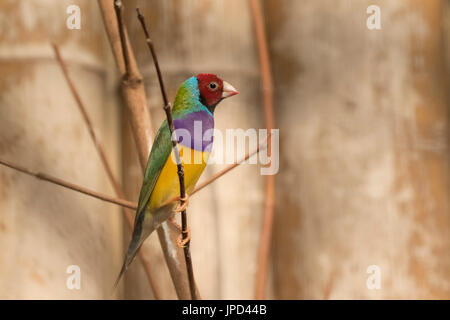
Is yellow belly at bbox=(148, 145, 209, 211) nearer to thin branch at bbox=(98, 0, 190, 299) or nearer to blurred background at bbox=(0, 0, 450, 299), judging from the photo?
thin branch at bbox=(98, 0, 190, 299)

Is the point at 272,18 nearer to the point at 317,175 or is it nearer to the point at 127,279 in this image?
the point at 317,175

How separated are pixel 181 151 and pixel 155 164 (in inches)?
1.5

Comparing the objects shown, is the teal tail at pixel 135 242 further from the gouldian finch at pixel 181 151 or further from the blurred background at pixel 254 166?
the blurred background at pixel 254 166

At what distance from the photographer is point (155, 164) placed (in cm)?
38

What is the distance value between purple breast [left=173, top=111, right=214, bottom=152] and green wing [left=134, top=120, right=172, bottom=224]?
0.06ft

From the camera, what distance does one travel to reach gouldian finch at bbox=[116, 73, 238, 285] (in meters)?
0.35

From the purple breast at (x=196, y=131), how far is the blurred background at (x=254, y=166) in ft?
0.59

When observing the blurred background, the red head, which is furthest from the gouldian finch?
the blurred background

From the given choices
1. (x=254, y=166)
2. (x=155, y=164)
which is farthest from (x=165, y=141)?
(x=254, y=166)

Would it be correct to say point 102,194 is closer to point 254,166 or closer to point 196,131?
point 196,131

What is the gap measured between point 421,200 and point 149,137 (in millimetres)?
408

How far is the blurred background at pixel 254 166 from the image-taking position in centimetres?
57
